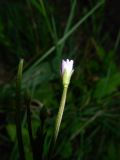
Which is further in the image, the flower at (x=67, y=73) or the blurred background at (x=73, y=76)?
the blurred background at (x=73, y=76)

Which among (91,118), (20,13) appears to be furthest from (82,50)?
(91,118)

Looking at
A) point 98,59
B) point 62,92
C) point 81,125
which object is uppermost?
point 98,59

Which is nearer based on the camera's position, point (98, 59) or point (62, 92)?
point (62, 92)

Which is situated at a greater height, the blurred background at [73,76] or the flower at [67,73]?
the blurred background at [73,76]

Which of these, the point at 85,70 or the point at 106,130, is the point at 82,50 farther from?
the point at 106,130

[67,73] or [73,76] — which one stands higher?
[73,76]

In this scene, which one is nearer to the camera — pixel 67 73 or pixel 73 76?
pixel 67 73

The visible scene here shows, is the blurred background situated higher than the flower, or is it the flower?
the blurred background

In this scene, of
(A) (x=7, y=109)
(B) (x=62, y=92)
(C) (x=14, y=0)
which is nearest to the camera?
(B) (x=62, y=92)
